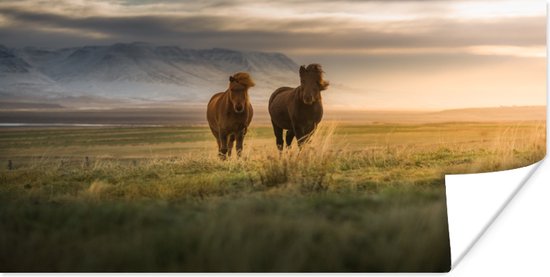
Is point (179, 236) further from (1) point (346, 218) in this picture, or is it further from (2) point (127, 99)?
(2) point (127, 99)

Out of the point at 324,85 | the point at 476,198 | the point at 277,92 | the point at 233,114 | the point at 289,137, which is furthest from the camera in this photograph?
the point at 277,92

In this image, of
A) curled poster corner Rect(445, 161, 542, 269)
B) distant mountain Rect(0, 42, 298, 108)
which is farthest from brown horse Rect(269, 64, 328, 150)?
curled poster corner Rect(445, 161, 542, 269)

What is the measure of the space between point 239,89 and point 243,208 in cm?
315

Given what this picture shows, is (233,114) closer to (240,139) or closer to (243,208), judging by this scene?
(240,139)

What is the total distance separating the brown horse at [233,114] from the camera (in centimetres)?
1113

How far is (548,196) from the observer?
10203 mm

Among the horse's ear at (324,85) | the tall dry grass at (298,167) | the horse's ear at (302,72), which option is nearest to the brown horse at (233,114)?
the horse's ear at (302,72)

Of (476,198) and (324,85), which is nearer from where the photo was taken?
(476,198)

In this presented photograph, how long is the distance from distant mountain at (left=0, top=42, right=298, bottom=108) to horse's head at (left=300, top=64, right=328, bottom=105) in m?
0.48

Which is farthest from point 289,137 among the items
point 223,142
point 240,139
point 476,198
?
point 476,198

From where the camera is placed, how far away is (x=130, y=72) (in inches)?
486

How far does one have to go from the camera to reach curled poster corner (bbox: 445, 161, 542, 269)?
909 centimetres

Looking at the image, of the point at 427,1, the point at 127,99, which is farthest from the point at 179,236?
the point at 127,99

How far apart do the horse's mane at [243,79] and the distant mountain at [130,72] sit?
1.03 feet
